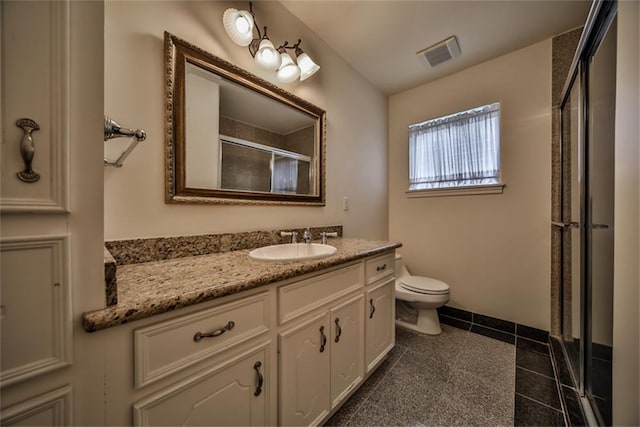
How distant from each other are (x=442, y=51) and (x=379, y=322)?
211 cm

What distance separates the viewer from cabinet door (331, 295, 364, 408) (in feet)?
3.66

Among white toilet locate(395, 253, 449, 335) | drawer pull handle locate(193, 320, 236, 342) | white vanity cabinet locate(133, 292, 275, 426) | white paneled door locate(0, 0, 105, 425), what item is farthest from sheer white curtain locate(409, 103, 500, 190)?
white paneled door locate(0, 0, 105, 425)

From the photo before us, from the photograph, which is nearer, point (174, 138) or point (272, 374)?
point (272, 374)

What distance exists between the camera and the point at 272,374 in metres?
0.85

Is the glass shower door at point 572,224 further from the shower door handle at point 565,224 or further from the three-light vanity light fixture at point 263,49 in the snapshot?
the three-light vanity light fixture at point 263,49

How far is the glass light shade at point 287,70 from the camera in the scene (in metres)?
1.42

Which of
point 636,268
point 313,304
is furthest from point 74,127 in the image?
point 636,268

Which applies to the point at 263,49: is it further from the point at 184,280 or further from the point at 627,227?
the point at 627,227

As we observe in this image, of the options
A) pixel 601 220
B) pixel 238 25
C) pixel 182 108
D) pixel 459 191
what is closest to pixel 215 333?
pixel 182 108

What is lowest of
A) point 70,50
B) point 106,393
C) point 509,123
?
point 106,393

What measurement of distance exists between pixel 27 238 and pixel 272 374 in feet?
2.56

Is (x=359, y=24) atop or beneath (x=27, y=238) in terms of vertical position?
atop

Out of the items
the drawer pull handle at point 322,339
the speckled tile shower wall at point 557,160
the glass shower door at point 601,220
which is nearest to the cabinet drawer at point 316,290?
the drawer pull handle at point 322,339

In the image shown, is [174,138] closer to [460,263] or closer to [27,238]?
[27,238]
